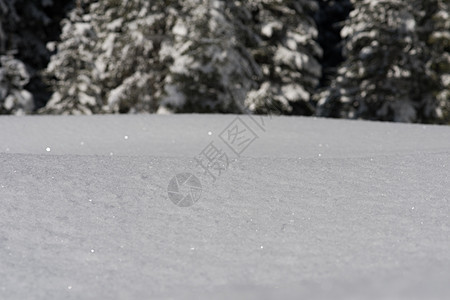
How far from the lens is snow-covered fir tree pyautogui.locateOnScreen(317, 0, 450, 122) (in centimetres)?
1684

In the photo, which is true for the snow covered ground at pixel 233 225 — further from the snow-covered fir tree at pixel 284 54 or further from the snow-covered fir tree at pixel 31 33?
the snow-covered fir tree at pixel 31 33

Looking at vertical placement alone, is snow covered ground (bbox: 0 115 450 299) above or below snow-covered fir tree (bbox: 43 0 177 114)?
above

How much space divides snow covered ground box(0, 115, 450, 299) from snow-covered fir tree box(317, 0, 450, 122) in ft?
35.2

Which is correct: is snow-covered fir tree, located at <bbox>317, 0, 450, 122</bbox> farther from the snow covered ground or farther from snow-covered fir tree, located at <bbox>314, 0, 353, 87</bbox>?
the snow covered ground

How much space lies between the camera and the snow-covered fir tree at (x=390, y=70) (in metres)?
16.8

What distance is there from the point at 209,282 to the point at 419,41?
624 inches

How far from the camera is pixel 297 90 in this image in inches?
683

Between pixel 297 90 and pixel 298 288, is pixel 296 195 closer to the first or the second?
pixel 298 288

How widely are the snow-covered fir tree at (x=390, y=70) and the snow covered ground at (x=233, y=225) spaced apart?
10733 millimetres

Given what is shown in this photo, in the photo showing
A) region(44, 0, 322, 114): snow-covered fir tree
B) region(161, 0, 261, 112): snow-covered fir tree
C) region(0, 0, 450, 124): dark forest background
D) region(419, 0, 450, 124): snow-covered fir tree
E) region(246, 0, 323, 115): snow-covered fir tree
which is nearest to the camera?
region(161, 0, 261, 112): snow-covered fir tree

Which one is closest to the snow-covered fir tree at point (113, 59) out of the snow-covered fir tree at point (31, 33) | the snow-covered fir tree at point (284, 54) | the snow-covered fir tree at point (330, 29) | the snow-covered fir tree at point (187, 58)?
the snow-covered fir tree at point (187, 58)

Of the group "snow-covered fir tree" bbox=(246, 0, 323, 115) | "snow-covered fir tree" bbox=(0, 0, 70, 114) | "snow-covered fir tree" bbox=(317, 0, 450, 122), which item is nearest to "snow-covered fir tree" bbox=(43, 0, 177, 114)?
"snow-covered fir tree" bbox=(0, 0, 70, 114)

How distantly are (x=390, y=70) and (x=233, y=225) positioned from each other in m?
14.2

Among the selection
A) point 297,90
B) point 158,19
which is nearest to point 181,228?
point 158,19
